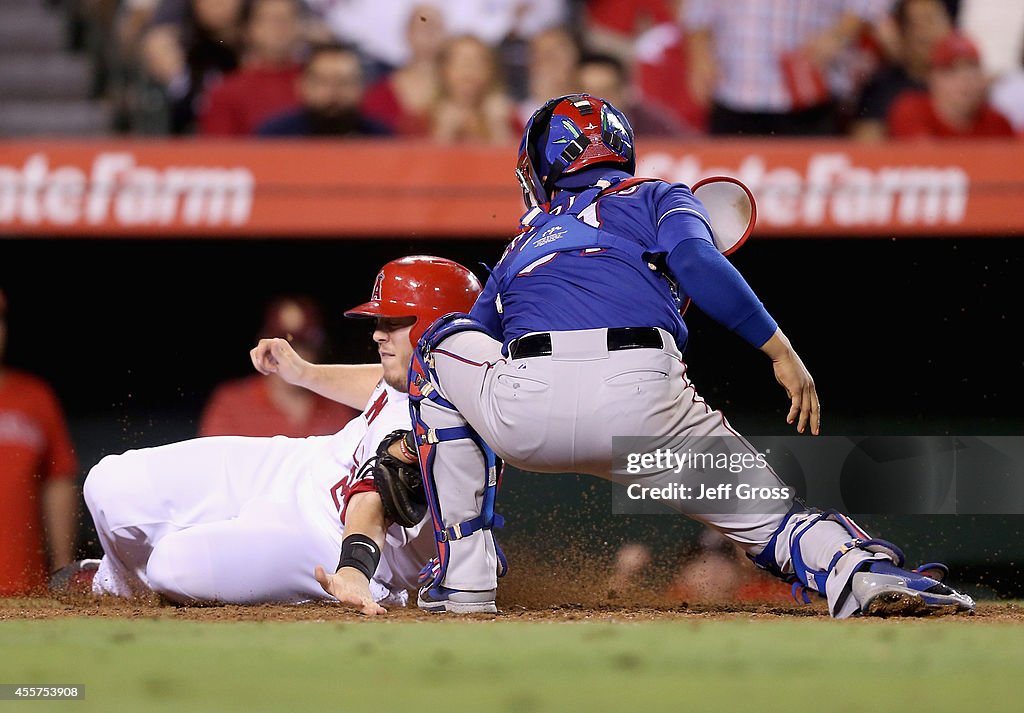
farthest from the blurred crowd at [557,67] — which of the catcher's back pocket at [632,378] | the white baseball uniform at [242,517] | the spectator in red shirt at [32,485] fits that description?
the catcher's back pocket at [632,378]

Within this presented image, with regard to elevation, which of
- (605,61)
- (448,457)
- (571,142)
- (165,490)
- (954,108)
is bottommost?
(165,490)

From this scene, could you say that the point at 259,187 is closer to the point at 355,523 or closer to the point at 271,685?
the point at 355,523

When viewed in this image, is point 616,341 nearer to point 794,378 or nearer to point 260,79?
point 794,378

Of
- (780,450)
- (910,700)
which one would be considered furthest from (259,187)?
(910,700)

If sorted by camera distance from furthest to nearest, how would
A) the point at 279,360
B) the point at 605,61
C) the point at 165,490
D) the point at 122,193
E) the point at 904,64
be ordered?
the point at 904,64 → the point at 605,61 → the point at 122,193 → the point at 279,360 → the point at 165,490

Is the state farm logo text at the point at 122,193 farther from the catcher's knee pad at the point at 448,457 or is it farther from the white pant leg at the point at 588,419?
the white pant leg at the point at 588,419

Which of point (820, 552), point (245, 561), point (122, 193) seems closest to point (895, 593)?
point (820, 552)
